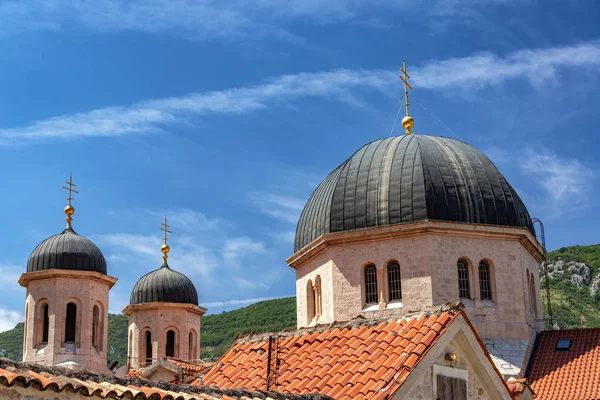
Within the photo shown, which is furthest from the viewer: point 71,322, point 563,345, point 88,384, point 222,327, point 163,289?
point 222,327

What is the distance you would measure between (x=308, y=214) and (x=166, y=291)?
53.2ft

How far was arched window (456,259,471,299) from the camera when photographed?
79.7 feet

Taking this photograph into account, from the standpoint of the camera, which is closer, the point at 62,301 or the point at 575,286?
the point at 62,301

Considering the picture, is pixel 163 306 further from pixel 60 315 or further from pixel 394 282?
pixel 394 282

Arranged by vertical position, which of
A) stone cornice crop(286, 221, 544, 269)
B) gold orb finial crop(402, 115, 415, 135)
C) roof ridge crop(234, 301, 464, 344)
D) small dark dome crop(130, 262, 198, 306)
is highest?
gold orb finial crop(402, 115, 415, 135)

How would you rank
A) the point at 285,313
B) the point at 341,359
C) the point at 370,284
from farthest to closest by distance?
the point at 285,313 → the point at 370,284 → the point at 341,359

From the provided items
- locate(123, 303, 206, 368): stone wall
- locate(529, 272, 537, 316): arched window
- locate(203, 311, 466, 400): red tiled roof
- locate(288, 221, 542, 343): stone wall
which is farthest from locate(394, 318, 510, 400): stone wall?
locate(123, 303, 206, 368): stone wall

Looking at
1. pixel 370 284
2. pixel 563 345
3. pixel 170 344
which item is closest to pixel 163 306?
pixel 170 344

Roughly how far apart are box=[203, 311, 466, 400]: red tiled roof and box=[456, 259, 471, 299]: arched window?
418 inches

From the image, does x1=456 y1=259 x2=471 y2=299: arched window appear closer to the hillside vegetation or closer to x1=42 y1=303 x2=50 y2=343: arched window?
x1=42 y1=303 x2=50 y2=343: arched window

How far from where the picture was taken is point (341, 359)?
502 inches

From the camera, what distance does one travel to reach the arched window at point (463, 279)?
24297mm

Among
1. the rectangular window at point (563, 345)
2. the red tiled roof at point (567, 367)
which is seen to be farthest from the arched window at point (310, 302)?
the rectangular window at point (563, 345)

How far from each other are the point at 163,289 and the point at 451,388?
3087 centimetres
